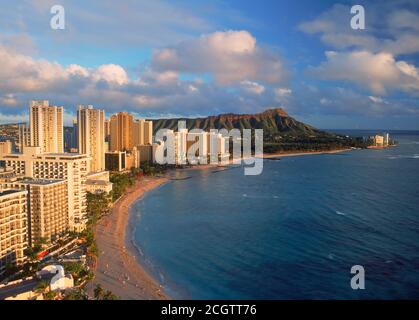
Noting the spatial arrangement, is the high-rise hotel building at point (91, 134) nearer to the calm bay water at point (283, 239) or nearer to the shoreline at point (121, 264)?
the calm bay water at point (283, 239)

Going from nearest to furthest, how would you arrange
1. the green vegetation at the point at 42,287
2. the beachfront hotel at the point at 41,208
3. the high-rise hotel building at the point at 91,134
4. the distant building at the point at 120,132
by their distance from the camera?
the green vegetation at the point at 42,287 → the beachfront hotel at the point at 41,208 → the high-rise hotel building at the point at 91,134 → the distant building at the point at 120,132

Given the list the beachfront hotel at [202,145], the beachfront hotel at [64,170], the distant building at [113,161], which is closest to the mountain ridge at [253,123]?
the beachfront hotel at [202,145]

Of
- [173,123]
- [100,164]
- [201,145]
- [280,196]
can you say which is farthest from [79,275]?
[173,123]

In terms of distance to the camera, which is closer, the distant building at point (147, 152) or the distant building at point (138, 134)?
the distant building at point (147, 152)

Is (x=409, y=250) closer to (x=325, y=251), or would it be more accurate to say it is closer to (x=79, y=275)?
(x=325, y=251)

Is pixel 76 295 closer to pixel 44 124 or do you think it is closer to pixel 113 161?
pixel 44 124

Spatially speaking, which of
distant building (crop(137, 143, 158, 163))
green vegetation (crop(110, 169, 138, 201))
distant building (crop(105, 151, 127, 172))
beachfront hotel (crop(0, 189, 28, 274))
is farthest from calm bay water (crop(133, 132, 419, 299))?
distant building (crop(137, 143, 158, 163))
